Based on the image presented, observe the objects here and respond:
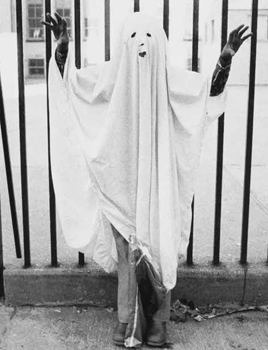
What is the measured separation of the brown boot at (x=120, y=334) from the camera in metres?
3.35

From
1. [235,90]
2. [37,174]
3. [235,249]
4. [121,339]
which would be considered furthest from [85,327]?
[235,90]

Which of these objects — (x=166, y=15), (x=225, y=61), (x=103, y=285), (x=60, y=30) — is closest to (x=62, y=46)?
(x=60, y=30)

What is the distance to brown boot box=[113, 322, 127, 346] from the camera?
11.0 ft

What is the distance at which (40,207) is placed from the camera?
5.86 metres

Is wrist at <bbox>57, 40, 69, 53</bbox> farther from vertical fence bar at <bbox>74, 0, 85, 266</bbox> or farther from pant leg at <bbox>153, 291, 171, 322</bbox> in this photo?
pant leg at <bbox>153, 291, 171, 322</bbox>

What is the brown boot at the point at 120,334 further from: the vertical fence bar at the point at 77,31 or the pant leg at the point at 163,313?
the vertical fence bar at the point at 77,31

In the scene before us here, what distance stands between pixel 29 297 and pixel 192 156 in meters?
1.38

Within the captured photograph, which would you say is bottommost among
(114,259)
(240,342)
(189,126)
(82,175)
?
(240,342)

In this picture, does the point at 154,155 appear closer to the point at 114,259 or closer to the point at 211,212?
the point at 114,259

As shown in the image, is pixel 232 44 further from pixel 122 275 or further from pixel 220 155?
pixel 122 275

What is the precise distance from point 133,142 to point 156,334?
3.46 ft

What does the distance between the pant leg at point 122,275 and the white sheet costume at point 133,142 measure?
0.29 ft

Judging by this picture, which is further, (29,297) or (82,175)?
(29,297)

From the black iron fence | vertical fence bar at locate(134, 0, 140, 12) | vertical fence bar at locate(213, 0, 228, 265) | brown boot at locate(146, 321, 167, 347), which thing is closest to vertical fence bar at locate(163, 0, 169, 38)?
the black iron fence
